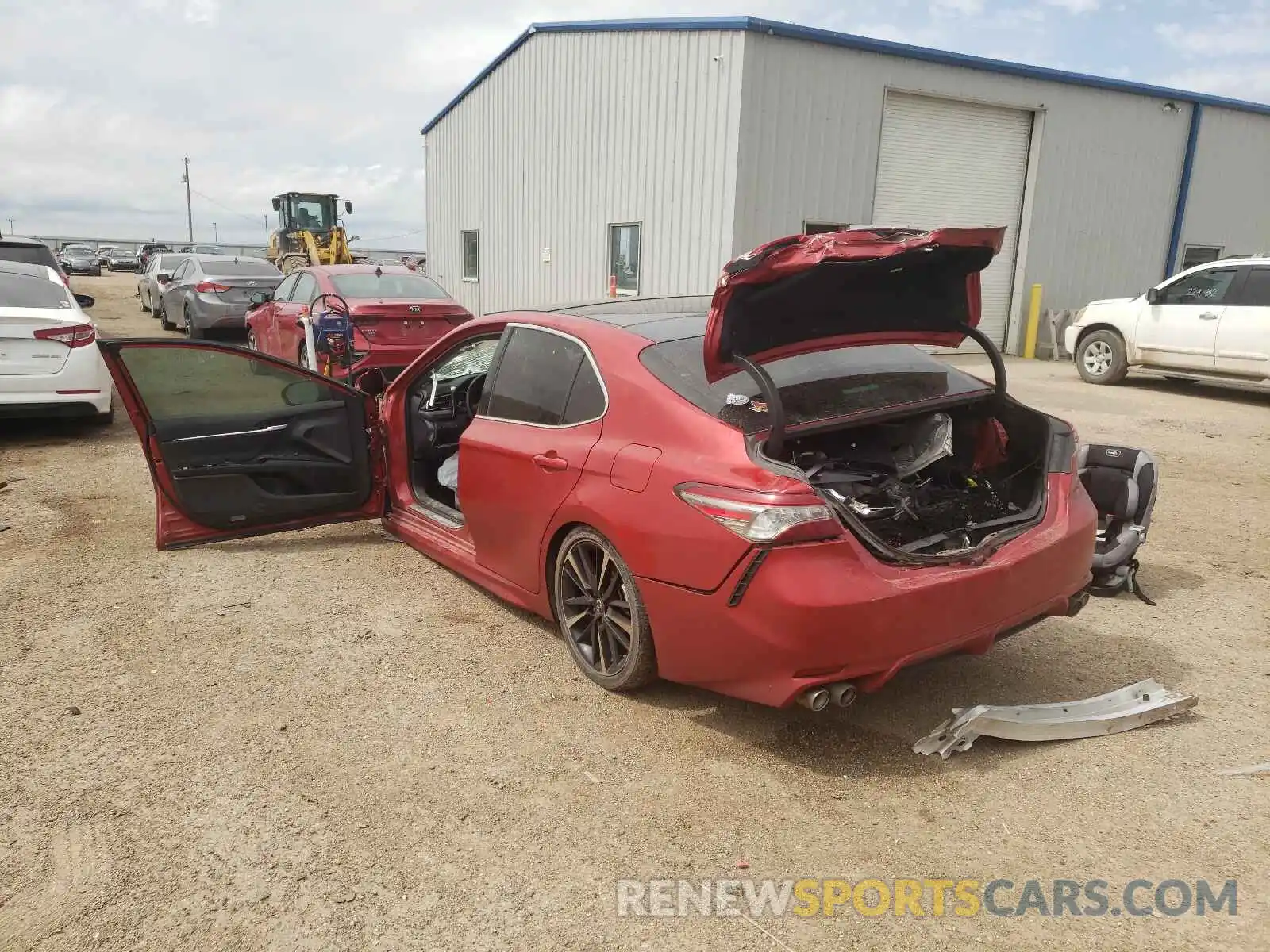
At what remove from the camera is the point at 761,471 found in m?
2.86

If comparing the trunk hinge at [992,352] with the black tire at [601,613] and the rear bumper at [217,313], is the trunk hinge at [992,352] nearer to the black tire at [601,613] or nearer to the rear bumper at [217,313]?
the black tire at [601,613]

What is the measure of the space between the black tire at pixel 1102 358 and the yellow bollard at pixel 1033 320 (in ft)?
13.2

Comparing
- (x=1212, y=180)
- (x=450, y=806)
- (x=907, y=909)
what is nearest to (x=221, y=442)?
(x=450, y=806)

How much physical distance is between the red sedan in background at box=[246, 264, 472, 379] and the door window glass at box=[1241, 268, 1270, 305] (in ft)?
29.1

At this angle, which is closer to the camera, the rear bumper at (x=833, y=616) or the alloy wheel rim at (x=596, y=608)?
the rear bumper at (x=833, y=616)

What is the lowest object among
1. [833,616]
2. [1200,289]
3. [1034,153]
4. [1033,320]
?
[833,616]

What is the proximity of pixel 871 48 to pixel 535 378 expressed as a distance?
484 inches

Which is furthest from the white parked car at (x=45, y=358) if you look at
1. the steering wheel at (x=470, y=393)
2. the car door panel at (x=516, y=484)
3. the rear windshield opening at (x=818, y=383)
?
the rear windshield opening at (x=818, y=383)

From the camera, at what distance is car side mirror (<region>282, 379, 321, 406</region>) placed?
5.00 meters

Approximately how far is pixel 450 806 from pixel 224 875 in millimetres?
647

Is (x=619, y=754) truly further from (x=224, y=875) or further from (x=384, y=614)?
(x=384, y=614)

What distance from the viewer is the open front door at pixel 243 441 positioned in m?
4.73

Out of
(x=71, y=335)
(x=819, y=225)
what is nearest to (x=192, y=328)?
(x=71, y=335)

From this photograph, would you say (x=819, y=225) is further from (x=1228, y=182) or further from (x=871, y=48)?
(x=1228, y=182)
